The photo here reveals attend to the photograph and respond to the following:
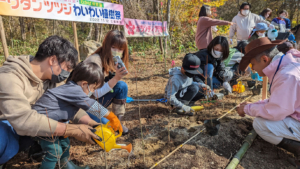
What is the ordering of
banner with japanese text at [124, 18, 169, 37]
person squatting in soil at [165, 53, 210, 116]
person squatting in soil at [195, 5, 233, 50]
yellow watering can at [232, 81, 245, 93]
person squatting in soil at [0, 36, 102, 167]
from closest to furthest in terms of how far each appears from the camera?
person squatting in soil at [0, 36, 102, 167]
person squatting in soil at [165, 53, 210, 116]
yellow watering can at [232, 81, 245, 93]
person squatting in soil at [195, 5, 233, 50]
banner with japanese text at [124, 18, 169, 37]

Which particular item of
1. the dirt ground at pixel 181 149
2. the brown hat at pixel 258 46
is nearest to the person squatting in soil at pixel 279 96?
the brown hat at pixel 258 46

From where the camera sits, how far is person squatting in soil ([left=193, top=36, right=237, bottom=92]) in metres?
2.93

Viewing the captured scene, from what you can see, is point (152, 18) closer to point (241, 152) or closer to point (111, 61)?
point (111, 61)

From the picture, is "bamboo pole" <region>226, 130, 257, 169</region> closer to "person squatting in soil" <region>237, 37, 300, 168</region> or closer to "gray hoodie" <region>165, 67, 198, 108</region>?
"person squatting in soil" <region>237, 37, 300, 168</region>

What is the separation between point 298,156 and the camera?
1756 millimetres

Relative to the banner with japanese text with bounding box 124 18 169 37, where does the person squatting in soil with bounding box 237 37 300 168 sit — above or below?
below

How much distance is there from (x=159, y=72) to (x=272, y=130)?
404 centimetres

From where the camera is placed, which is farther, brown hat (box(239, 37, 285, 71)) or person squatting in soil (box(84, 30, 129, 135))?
person squatting in soil (box(84, 30, 129, 135))

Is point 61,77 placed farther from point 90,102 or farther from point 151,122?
point 151,122

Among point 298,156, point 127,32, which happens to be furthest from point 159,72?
point 298,156

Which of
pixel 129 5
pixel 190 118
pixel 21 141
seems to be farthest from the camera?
pixel 129 5

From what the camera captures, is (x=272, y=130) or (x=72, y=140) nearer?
(x=272, y=130)

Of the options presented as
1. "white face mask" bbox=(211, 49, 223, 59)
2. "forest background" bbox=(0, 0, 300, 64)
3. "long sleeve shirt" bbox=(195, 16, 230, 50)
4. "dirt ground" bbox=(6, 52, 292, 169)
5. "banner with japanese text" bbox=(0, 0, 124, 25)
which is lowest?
"dirt ground" bbox=(6, 52, 292, 169)

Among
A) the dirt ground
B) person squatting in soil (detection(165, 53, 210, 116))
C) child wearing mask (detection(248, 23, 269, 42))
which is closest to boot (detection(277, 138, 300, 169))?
the dirt ground
